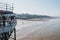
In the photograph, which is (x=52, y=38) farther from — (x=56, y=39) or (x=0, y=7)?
(x=0, y=7)

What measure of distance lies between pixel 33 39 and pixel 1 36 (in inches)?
466

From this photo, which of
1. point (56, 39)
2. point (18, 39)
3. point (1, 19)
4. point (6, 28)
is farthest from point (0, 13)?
point (56, 39)


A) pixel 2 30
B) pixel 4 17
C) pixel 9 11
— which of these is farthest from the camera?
pixel 9 11

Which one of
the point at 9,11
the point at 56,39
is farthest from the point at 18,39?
the point at 9,11

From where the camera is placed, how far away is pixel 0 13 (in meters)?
13.6

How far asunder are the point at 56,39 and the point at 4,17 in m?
13.6

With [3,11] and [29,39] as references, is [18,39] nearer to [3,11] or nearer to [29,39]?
[29,39]

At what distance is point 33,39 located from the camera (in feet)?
82.9

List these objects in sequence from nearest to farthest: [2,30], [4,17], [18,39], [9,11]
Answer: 1. [2,30]
2. [4,17]
3. [9,11]
4. [18,39]

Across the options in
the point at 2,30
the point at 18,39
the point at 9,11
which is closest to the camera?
the point at 2,30

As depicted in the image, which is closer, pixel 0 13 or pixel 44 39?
pixel 0 13

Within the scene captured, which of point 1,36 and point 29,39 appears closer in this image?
point 1,36

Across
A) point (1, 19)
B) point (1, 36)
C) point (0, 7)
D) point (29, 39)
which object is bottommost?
point (29, 39)

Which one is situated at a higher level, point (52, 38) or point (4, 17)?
point (4, 17)
